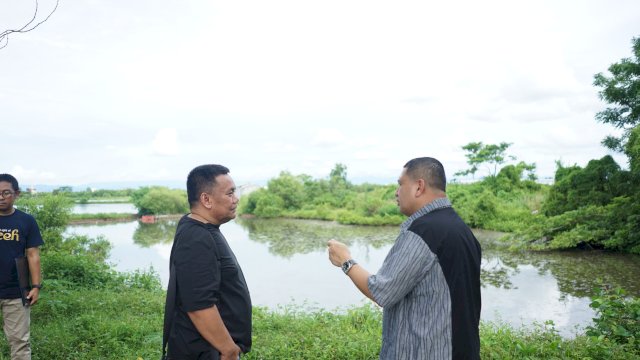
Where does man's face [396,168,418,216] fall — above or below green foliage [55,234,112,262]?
above

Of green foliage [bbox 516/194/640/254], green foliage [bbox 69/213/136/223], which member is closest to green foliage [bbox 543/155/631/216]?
green foliage [bbox 516/194/640/254]

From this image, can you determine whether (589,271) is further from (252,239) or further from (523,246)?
(252,239)

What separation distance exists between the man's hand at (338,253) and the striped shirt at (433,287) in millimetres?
215

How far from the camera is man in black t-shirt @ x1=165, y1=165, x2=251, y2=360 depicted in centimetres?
196

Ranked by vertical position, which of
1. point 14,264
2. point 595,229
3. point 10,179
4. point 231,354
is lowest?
point 595,229

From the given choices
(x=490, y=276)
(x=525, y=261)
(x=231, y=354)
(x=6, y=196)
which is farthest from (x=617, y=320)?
(x=525, y=261)

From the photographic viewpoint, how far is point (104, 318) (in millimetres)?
5625

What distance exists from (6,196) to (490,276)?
447 inches

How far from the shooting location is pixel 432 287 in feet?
6.30

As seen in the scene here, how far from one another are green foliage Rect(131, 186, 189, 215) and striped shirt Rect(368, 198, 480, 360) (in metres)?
41.8

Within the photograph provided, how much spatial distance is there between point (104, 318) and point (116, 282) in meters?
3.27

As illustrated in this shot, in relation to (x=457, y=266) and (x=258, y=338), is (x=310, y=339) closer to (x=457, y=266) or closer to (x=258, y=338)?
(x=258, y=338)

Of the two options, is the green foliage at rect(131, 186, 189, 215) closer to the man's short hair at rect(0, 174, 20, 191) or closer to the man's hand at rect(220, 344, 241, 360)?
the man's short hair at rect(0, 174, 20, 191)

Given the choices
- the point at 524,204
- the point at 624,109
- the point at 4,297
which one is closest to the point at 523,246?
the point at 624,109
